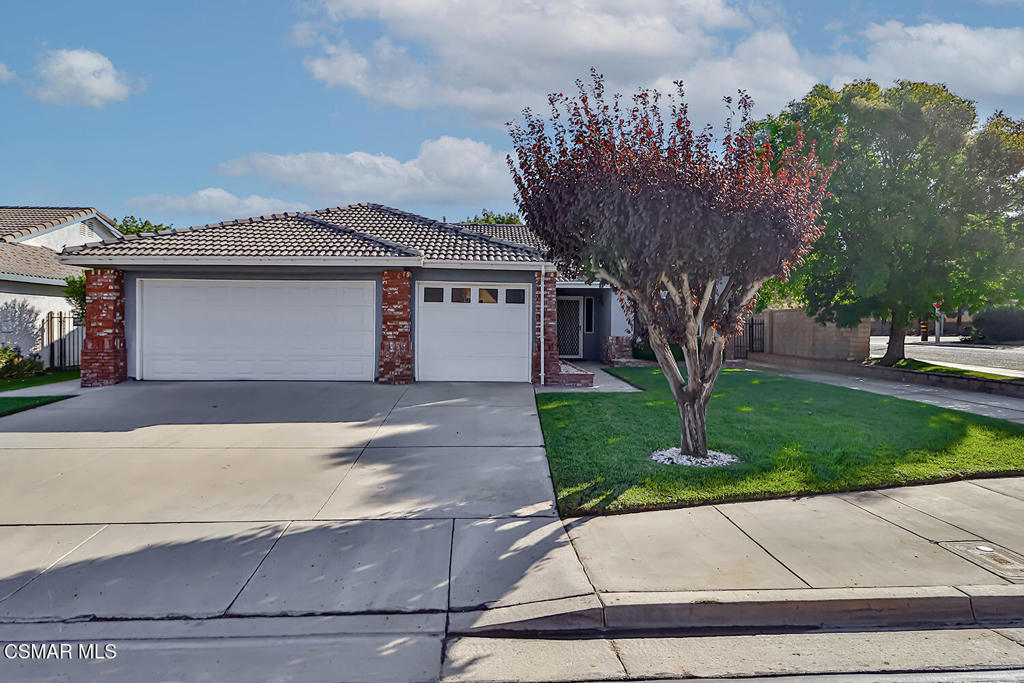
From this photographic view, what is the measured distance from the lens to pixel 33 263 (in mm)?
18469

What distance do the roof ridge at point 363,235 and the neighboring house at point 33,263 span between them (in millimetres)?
7944

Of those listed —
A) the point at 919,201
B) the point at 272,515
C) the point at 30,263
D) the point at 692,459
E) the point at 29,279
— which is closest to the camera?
the point at 272,515

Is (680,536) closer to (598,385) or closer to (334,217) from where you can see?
(598,385)

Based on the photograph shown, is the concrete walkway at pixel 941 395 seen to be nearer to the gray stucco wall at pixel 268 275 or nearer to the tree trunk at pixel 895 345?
the tree trunk at pixel 895 345

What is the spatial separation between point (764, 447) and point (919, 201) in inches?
426

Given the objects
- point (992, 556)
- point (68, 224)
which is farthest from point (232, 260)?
point (68, 224)

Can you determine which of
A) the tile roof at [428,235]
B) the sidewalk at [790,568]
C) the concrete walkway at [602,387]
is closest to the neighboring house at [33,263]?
the tile roof at [428,235]

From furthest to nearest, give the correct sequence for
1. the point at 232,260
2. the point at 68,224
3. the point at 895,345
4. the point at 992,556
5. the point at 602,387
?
the point at 68,224 < the point at 895,345 < the point at 602,387 < the point at 232,260 < the point at 992,556

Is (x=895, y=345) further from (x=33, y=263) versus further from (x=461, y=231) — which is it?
(x=33, y=263)

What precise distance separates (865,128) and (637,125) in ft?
40.0

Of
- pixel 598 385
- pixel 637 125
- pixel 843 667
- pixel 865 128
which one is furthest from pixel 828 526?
pixel 865 128

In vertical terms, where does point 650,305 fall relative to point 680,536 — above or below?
above

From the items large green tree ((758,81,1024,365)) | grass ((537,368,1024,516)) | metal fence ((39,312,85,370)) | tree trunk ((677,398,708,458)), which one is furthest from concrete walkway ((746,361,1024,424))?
metal fence ((39,312,85,370))

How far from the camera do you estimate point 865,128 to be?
1562 cm
